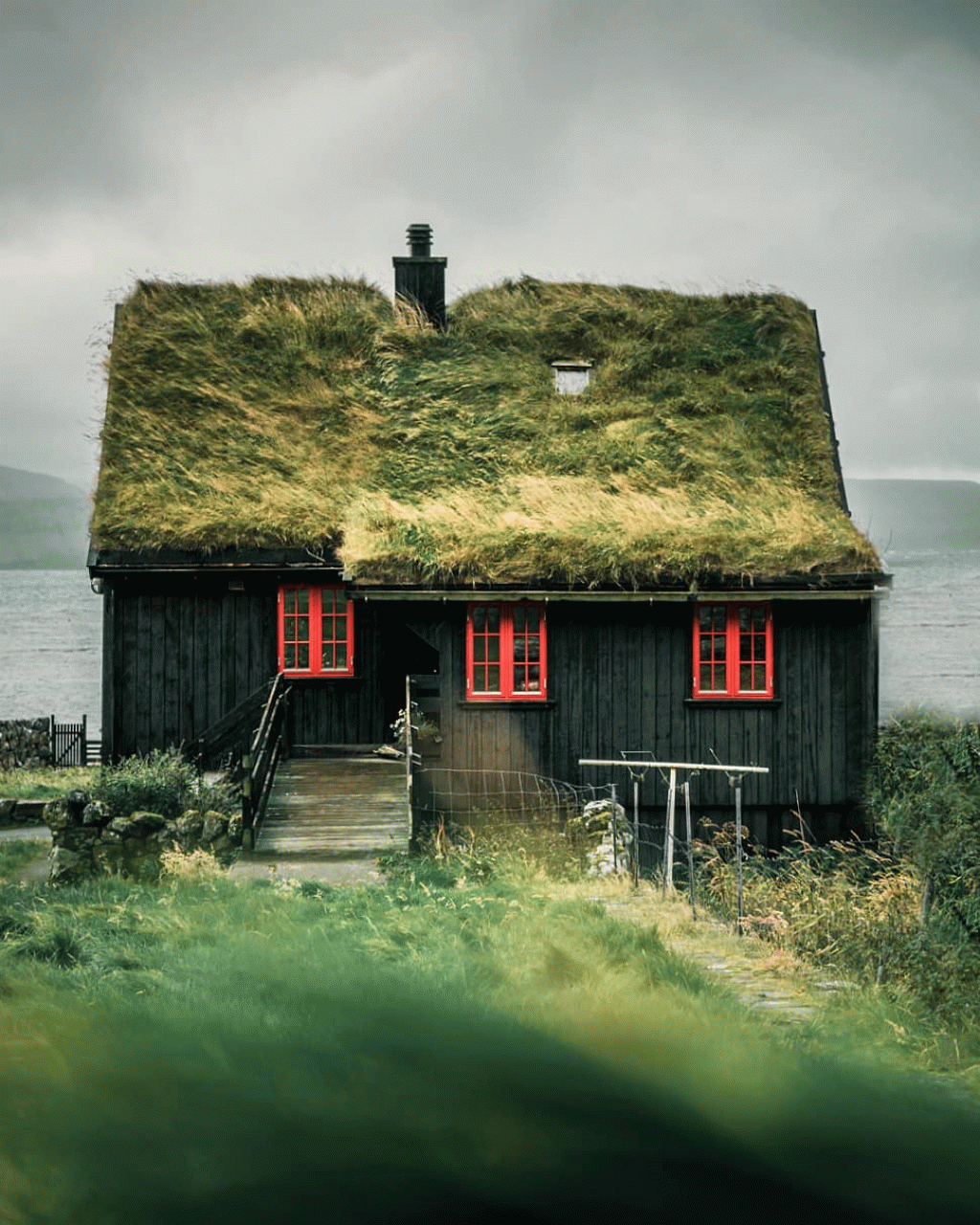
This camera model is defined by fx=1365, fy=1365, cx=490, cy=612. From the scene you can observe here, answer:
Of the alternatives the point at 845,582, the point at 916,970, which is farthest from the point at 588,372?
the point at 916,970

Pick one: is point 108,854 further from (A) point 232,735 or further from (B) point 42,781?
(B) point 42,781

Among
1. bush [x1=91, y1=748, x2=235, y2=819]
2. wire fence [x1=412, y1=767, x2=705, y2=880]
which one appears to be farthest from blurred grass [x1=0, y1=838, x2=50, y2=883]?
wire fence [x1=412, y1=767, x2=705, y2=880]

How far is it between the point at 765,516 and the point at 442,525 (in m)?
4.88

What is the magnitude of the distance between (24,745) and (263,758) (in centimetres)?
1524

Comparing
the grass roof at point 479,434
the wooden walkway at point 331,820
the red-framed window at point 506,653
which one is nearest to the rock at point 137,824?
the wooden walkway at point 331,820

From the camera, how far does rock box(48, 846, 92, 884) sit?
1497 cm

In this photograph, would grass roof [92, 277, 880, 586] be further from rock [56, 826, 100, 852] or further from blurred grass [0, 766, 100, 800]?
blurred grass [0, 766, 100, 800]

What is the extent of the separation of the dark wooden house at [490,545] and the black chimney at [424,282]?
471 mm

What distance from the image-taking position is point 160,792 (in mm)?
16312

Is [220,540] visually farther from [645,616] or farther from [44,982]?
[44,982]

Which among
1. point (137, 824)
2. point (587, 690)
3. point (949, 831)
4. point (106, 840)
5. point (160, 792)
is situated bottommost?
point (106, 840)

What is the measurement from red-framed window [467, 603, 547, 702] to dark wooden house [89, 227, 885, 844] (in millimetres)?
40

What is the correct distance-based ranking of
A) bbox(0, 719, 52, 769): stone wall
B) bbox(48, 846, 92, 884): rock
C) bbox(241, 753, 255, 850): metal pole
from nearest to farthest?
bbox(48, 846, 92, 884): rock
bbox(241, 753, 255, 850): metal pole
bbox(0, 719, 52, 769): stone wall

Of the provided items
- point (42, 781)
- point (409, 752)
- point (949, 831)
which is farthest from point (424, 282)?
point (949, 831)
